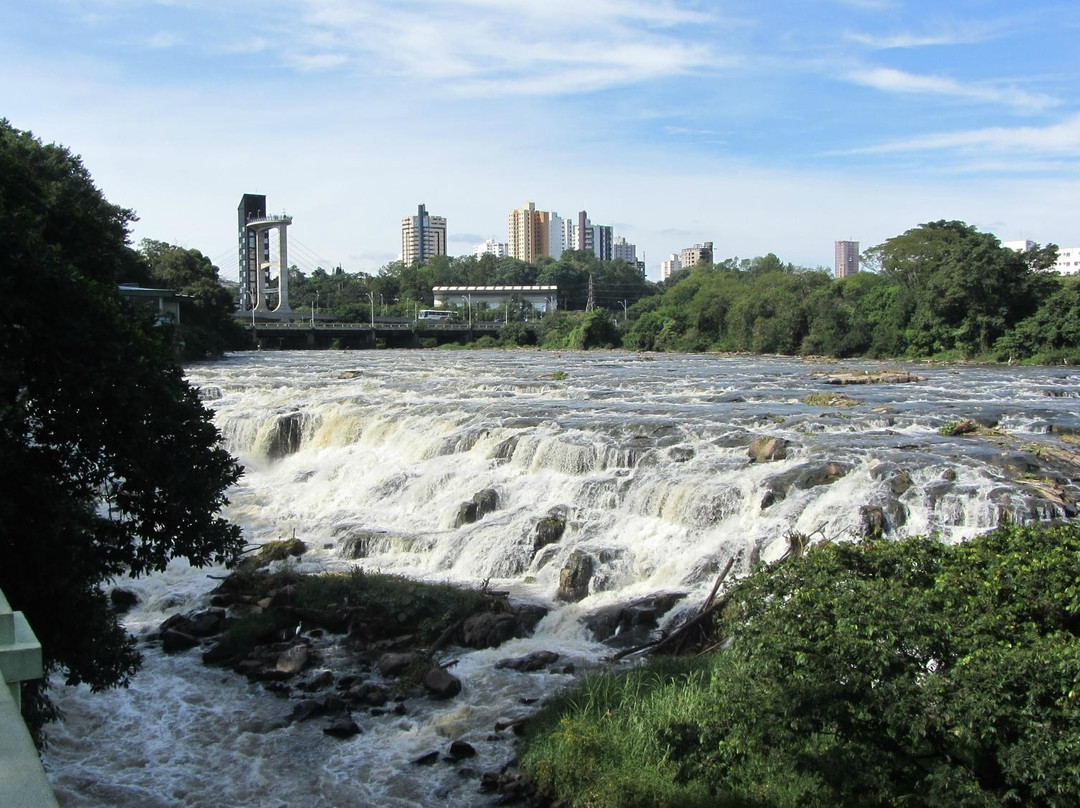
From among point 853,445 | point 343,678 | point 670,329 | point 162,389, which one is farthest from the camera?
point 670,329

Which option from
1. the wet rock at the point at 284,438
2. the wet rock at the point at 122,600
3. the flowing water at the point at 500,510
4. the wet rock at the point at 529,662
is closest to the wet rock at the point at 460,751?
the flowing water at the point at 500,510

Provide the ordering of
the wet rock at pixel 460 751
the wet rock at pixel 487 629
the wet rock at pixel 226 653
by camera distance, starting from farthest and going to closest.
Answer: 1. the wet rock at pixel 487 629
2. the wet rock at pixel 226 653
3. the wet rock at pixel 460 751

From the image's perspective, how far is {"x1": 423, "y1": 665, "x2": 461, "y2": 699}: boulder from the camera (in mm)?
10180

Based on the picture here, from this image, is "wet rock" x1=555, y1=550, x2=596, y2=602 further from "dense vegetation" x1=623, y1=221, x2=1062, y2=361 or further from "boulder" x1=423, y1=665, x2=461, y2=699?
"dense vegetation" x1=623, y1=221, x2=1062, y2=361

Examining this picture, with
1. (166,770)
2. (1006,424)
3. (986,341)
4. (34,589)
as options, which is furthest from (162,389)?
(986,341)

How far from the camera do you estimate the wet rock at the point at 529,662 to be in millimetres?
10867

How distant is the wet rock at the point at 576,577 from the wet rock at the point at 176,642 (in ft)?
15.6

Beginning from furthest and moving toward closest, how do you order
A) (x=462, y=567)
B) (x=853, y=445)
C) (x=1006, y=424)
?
(x=1006, y=424) → (x=853, y=445) → (x=462, y=567)

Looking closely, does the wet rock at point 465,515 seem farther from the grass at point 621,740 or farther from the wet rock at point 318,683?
the grass at point 621,740

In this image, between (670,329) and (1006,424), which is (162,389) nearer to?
(1006,424)

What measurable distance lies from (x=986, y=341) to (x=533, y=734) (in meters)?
45.4

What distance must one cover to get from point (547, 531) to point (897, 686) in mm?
9603

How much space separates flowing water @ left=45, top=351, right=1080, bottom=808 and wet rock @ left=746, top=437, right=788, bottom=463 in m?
0.19

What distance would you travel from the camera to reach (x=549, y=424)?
20984mm
